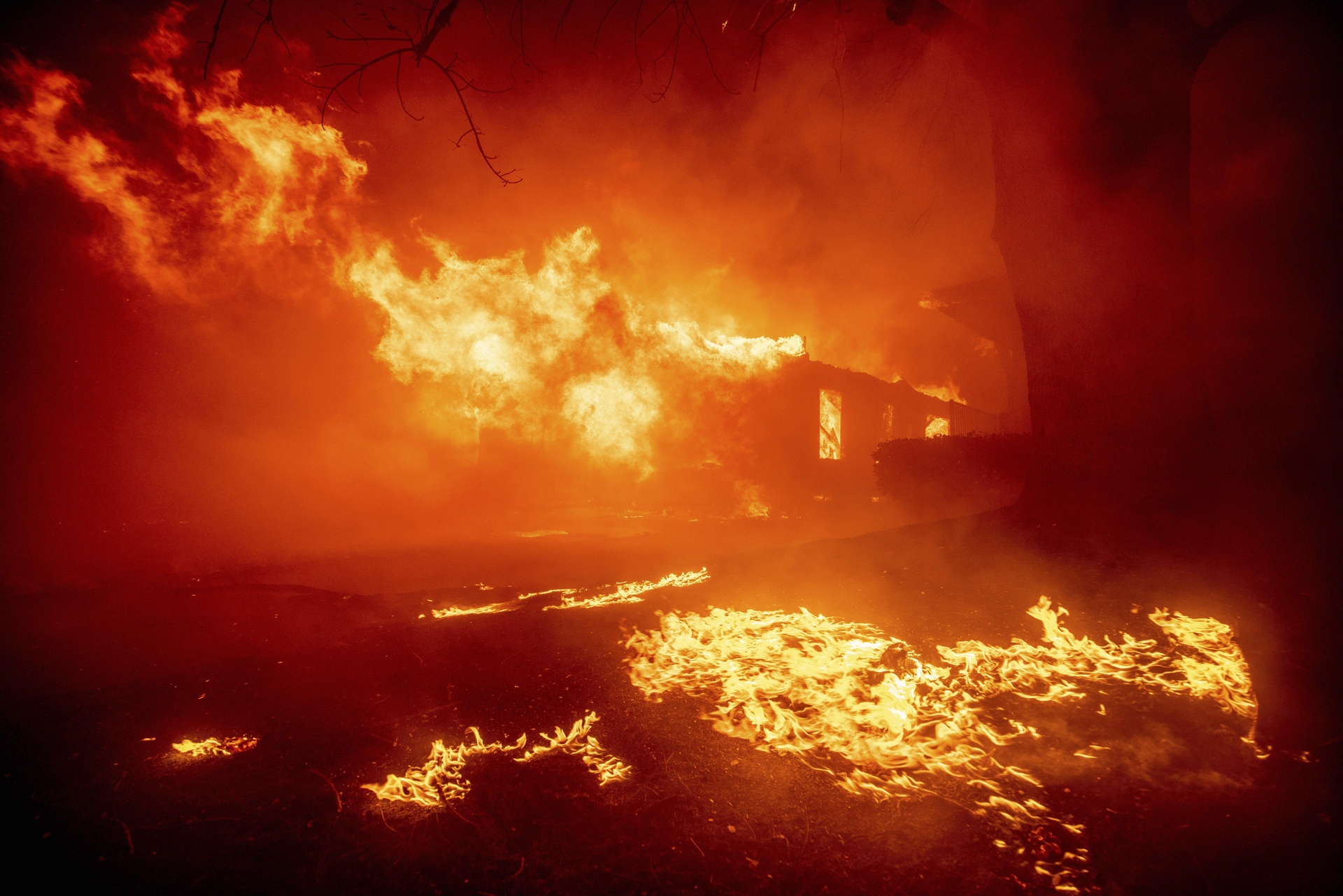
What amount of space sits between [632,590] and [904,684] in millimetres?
3212

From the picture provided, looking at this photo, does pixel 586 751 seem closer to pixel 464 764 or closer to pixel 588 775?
pixel 588 775

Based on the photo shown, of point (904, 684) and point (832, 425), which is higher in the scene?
point (832, 425)

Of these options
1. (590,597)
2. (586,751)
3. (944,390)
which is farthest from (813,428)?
(586,751)

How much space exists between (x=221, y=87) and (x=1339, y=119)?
60.7 ft

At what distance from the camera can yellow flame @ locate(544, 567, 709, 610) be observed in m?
5.36

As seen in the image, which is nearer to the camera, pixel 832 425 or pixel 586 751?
pixel 586 751

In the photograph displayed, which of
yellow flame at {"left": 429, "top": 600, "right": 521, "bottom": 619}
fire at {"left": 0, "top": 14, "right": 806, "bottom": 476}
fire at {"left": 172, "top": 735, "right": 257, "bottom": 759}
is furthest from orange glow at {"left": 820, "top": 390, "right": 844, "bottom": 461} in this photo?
fire at {"left": 172, "top": 735, "right": 257, "bottom": 759}

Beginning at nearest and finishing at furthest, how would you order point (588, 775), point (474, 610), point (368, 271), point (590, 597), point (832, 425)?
point (588, 775), point (474, 610), point (590, 597), point (368, 271), point (832, 425)

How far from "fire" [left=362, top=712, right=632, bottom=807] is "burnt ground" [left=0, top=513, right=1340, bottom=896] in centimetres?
6

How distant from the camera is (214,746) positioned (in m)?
3.03

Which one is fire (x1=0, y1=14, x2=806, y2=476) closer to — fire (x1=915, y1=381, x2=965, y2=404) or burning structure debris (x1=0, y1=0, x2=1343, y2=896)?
burning structure debris (x1=0, y1=0, x2=1343, y2=896)

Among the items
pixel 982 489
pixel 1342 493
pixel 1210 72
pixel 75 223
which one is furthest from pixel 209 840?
pixel 75 223

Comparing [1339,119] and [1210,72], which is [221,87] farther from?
[1339,119]

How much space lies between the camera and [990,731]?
3.03 meters
